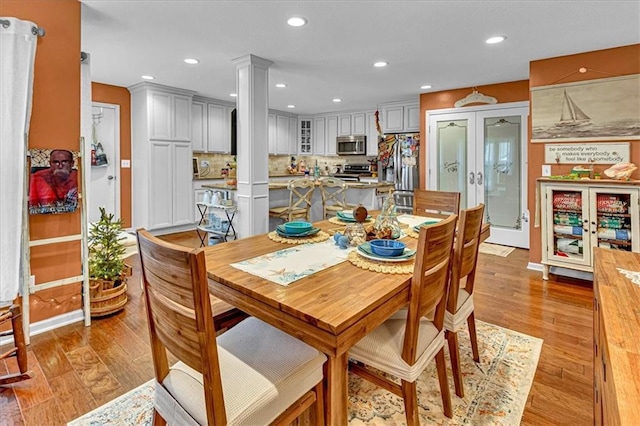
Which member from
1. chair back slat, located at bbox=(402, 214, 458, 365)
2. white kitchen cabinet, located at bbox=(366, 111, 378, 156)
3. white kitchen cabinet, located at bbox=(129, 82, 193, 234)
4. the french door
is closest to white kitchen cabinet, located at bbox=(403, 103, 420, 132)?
the french door

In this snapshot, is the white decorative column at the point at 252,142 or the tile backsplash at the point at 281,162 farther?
the tile backsplash at the point at 281,162

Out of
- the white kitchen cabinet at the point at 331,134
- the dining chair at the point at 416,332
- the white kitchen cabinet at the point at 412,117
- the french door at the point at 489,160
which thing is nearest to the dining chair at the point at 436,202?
the dining chair at the point at 416,332

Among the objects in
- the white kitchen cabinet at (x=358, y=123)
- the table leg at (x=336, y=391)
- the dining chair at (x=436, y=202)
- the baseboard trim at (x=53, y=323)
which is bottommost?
the baseboard trim at (x=53, y=323)

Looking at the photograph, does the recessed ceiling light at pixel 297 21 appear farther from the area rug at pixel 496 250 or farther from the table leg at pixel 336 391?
the area rug at pixel 496 250

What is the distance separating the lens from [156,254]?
3.28ft

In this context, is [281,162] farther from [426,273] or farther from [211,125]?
[426,273]

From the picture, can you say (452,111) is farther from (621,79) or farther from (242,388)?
(242,388)

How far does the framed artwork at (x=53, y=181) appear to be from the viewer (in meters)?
2.30

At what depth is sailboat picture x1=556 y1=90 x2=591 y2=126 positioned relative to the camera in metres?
3.53

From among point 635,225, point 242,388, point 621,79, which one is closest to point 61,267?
point 242,388

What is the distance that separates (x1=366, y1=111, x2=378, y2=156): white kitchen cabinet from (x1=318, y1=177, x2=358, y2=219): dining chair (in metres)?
2.62

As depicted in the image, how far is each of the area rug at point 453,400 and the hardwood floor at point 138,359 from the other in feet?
0.22

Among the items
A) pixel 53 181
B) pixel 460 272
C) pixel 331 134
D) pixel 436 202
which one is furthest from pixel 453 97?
pixel 53 181

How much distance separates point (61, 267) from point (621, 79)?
16.9 feet
